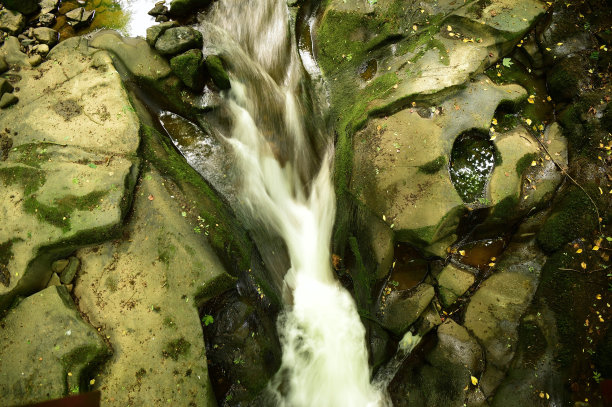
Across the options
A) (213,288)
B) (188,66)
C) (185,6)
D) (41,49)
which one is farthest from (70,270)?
(185,6)

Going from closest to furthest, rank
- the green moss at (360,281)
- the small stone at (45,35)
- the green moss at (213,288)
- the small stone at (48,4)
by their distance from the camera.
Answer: the green moss at (213,288) → the green moss at (360,281) → the small stone at (45,35) → the small stone at (48,4)

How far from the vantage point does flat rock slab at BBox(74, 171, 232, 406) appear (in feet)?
13.5

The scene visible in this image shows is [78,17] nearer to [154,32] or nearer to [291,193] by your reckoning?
[154,32]

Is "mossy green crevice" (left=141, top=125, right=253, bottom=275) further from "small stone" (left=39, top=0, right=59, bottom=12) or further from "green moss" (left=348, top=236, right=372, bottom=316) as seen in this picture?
"small stone" (left=39, top=0, right=59, bottom=12)

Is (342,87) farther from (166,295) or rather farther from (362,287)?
(166,295)

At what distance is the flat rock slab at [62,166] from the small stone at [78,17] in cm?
173

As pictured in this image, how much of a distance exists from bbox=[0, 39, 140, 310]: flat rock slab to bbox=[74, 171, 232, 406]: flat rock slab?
0.36 meters

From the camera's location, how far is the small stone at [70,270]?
179 inches

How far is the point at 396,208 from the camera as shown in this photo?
5082mm

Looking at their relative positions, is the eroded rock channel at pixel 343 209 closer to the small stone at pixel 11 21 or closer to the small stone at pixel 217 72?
the small stone at pixel 217 72

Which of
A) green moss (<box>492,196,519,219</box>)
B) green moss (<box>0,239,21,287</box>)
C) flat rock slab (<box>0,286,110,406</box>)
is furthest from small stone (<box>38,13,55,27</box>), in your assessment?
green moss (<box>492,196,519,219</box>)

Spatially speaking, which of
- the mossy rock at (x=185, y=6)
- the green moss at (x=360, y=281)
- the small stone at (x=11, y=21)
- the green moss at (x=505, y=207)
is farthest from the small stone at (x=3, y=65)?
the green moss at (x=505, y=207)

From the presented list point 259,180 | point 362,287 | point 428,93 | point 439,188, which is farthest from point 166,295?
point 428,93

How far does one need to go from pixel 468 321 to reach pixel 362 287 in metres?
1.62
